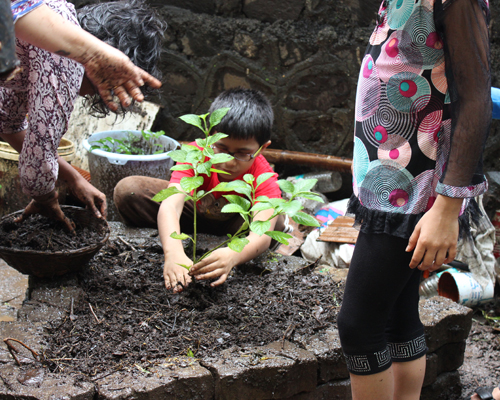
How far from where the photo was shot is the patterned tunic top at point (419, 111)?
1088 millimetres

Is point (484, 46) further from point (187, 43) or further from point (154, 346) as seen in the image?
point (187, 43)

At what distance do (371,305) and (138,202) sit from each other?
179 centimetres

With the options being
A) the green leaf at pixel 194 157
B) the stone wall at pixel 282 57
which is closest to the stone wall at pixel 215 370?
the green leaf at pixel 194 157

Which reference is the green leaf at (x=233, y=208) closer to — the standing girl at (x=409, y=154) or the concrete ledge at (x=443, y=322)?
the standing girl at (x=409, y=154)

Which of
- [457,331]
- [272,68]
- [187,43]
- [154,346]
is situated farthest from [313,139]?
[154,346]

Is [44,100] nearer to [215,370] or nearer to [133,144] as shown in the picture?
[215,370]

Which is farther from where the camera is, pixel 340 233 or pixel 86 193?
pixel 340 233

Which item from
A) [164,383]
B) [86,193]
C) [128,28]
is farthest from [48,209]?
[164,383]

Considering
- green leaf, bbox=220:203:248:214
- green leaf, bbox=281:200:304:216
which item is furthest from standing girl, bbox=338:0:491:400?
green leaf, bbox=220:203:248:214

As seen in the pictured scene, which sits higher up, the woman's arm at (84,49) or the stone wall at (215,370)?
the woman's arm at (84,49)

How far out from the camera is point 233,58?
13.1 ft

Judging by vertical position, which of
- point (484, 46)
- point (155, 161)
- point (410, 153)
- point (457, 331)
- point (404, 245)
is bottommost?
point (457, 331)

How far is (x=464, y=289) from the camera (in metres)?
2.85

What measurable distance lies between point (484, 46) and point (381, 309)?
2.45 ft
